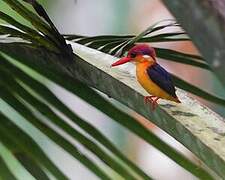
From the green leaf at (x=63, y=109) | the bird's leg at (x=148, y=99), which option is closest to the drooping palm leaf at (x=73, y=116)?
the green leaf at (x=63, y=109)

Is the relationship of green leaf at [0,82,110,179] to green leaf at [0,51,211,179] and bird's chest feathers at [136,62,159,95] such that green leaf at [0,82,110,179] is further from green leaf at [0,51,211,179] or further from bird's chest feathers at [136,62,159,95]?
bird's chest feathers at [136,62,159,95]

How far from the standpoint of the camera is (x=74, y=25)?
4.18 metres

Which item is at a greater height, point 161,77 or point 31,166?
point 161,77

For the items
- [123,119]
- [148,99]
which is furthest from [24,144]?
[148,99]

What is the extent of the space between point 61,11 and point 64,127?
3.37m

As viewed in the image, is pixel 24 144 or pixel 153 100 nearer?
pixel 153 100

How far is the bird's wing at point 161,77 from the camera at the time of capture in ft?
2.02

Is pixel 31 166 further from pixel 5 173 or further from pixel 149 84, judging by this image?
pixel 149 84

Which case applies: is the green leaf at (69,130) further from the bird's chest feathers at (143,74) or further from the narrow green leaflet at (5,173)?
the bird's chest feathers at (143,74)

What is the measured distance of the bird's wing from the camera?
62 cm

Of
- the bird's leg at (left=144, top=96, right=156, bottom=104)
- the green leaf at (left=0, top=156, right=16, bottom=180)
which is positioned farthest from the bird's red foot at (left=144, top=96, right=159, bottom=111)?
the green leaf at (left=0, top=156, right=16, bottom=180)

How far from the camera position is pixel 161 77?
616 millimetres

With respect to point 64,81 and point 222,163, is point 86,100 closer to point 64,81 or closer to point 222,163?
point 64,81

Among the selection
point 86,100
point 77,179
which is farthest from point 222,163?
point 77,179
